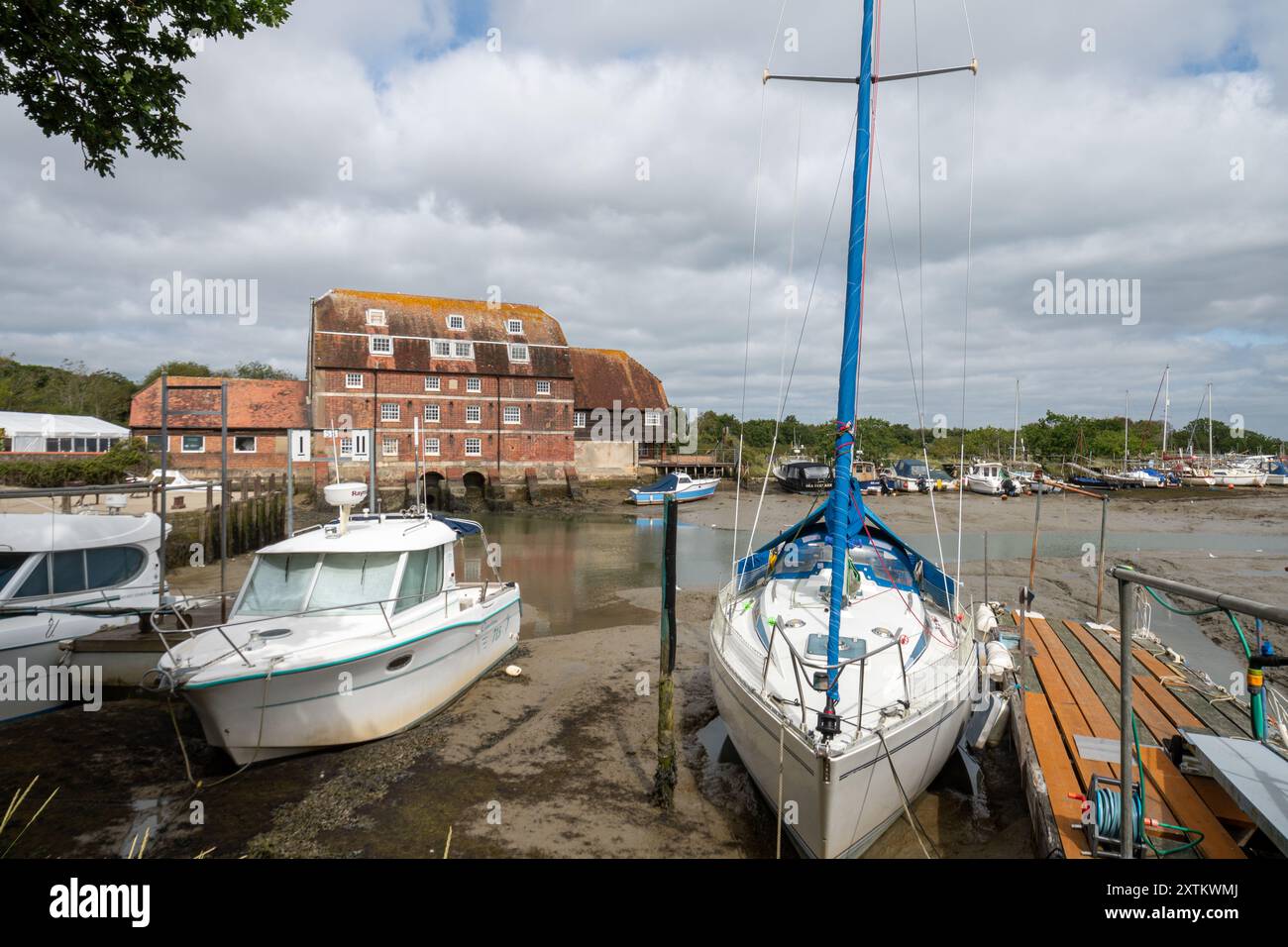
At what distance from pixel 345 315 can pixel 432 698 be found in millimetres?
38774

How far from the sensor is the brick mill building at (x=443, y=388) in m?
42.4

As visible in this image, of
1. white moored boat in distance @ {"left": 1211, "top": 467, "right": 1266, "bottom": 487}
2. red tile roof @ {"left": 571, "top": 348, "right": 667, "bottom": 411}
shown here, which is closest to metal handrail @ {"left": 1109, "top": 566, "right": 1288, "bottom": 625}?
red tile roof @ {"left": 571, "top": 348, "right": 667, "bottom": 411}

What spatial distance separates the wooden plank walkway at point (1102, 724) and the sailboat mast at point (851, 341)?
7.20ft

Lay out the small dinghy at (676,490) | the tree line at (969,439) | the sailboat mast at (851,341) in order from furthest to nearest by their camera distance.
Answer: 1. the tree line at (969,439)
2. the small dinghy at (676,490)
3. the sailboat mast at (851,341)

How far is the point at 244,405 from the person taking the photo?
4194cm

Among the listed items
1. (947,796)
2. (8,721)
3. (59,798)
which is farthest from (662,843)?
(8,721)

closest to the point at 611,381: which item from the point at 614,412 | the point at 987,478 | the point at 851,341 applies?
the point at 614,412

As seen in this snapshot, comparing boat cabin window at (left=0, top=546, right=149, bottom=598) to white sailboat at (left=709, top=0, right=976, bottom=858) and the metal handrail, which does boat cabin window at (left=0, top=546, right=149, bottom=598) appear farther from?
the metal handrail

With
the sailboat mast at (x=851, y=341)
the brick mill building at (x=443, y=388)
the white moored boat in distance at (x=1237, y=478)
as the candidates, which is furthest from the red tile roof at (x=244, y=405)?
the white moored boat in distance at (x=1237, y=478)

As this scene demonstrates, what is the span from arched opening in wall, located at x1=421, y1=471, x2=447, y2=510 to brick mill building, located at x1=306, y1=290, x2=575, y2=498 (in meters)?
0.12

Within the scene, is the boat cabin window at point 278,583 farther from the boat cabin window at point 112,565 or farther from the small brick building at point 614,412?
the small brick building at point 614,412

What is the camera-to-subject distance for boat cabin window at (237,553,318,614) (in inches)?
372

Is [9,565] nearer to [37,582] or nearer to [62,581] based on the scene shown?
[37,582]
